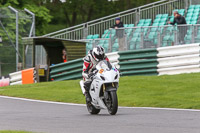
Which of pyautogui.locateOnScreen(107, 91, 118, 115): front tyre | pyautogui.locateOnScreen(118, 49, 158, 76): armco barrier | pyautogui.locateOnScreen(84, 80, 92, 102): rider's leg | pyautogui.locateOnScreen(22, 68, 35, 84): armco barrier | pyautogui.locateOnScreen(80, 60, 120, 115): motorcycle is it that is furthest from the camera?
pyautogui.locateOnScreen(22, 68, 35, 84): armco barrier

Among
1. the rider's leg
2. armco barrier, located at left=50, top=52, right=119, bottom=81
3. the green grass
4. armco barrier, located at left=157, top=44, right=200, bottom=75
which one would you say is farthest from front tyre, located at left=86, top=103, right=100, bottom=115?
armco barrier, located at left=50, top=52, right=119, bottom=81

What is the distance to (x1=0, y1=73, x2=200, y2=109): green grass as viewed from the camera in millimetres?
13211

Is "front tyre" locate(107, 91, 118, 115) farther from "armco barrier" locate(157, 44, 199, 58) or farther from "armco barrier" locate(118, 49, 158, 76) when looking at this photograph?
"armco barrier" locate(118, 49, 158, 76)

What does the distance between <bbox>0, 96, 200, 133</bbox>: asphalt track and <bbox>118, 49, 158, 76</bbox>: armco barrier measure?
7.40 meters

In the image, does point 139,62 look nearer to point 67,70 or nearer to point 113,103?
point 67,70

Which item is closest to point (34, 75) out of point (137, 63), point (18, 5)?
point (137, 63)

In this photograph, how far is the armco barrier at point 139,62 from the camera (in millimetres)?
20156

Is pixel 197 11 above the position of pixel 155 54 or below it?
above

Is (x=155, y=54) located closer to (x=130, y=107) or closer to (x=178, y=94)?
(x=178, y=94)

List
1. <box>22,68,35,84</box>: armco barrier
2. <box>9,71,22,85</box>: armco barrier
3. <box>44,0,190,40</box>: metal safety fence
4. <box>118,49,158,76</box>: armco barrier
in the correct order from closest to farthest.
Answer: <box>118,49,158,76</box>: armco barrier < <box>22,68,35,84</box>: armco barrier < <box>9,71,22,85</box>: armco barrier < <box>44,0,190,40</box>: metal safety fence

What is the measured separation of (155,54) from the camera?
790 inches

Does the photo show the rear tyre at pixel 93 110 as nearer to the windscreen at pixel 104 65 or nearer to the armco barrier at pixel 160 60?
the windscreen at pixel 104 65

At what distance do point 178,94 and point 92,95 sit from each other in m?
3.74

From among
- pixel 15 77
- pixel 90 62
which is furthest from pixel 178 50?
pixel 90 62
